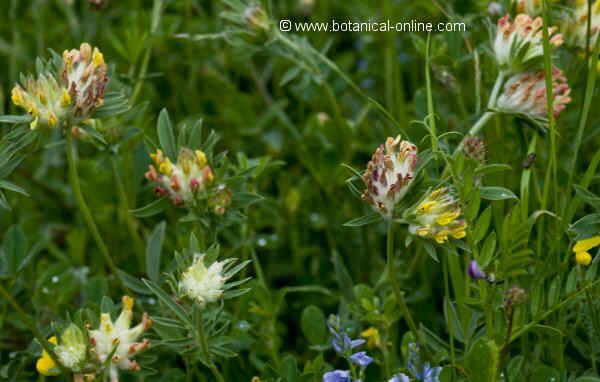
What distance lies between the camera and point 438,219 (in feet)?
5.17

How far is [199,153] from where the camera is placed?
1716mm

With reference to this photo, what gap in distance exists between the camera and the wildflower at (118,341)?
1.60 m

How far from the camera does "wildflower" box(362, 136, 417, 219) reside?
61.2 inches

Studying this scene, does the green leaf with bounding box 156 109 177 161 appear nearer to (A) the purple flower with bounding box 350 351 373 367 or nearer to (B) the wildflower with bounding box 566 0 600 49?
(A) the purple flower with bounding box 350 351 373 367

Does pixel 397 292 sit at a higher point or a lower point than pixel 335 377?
higher

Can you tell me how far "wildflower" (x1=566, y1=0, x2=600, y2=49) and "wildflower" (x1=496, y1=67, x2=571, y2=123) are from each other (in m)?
0.21

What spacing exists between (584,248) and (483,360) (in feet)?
1.09

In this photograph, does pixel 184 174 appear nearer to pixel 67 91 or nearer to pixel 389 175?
pixel 67 91

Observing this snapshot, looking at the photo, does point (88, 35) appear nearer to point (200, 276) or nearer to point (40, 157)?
point (40, 157)

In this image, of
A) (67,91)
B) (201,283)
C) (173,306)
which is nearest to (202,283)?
(201,283)

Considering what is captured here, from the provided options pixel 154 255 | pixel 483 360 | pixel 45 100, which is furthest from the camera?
pixel 154 255

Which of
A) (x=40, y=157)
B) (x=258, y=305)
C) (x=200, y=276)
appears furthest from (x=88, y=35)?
(x=200, y=276)

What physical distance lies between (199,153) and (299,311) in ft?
2.86

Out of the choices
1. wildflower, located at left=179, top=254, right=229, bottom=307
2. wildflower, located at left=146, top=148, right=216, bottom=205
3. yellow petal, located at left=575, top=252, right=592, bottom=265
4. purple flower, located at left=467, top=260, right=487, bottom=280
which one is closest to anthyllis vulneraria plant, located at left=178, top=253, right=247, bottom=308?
wildflower, located at left=179, top=254, right=229, bottom=307
